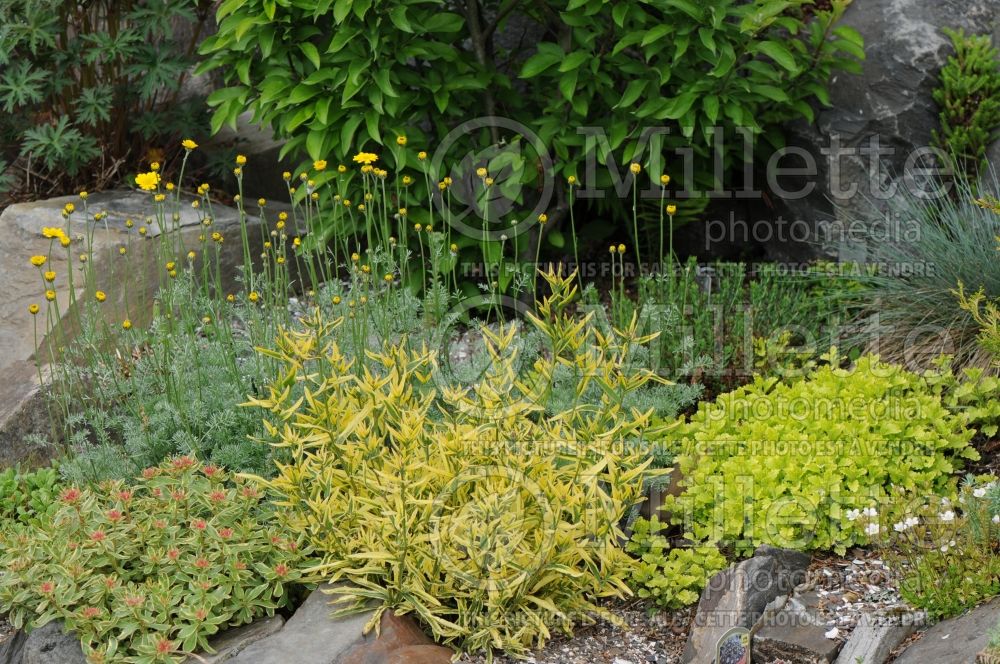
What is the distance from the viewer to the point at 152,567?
3.26m

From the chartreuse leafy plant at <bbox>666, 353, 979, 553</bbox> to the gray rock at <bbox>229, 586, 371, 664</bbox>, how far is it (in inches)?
44.8

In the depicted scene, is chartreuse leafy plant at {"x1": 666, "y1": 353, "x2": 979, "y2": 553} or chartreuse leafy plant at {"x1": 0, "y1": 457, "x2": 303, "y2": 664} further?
chartreuse leafy plant at {"x1": 666, "y1": 353, "x2": 979, "y2": 553}

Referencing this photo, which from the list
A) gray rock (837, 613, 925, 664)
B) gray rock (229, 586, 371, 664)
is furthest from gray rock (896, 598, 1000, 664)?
gray rock (229, 586, 371, 664)

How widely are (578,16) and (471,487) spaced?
→ 257 centimetres

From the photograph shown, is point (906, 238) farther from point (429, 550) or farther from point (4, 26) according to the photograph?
point (4, 26)

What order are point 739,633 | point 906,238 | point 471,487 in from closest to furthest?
1. point 739,633
2. point 471,487
3. point 906,238

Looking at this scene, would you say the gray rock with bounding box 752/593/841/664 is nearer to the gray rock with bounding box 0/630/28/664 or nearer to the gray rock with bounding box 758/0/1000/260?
the gray rock with bounding box 0/630/28/664

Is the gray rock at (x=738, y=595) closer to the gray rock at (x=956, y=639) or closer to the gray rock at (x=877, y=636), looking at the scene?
the gray rock at (x=877, y=636)

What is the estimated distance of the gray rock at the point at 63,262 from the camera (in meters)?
5.09

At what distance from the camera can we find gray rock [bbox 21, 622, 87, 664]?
3195 mm

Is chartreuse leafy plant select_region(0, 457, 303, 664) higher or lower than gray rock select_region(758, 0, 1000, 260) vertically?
lower

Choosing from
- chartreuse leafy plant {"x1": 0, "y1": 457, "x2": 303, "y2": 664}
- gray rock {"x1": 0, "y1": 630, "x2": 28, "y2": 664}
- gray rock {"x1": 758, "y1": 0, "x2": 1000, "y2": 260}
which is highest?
gray rock {"x1": 758, "y1": 0, "x2": 1000, "y2": 260}

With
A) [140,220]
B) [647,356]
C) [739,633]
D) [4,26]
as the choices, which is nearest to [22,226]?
[140,220]

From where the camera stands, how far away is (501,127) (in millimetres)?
5418
